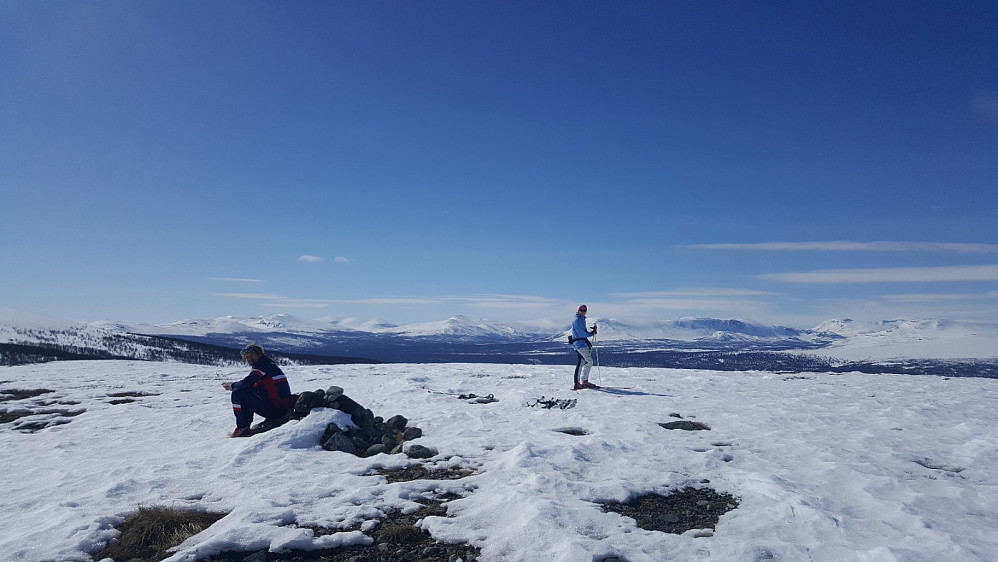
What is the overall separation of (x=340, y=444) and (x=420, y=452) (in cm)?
180

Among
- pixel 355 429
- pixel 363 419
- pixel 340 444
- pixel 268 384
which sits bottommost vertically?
pixel 340 444

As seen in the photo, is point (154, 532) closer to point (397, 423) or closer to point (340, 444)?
point (340, 444)

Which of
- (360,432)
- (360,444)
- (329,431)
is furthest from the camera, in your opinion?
(360,432)

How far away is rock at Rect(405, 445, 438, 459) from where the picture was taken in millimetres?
9617

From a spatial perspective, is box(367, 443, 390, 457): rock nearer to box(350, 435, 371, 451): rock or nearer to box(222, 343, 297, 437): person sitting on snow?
box(350, 435, 371, 451): rock

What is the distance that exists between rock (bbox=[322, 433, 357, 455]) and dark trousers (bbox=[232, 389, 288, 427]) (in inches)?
90.4

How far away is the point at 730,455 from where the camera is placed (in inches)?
367

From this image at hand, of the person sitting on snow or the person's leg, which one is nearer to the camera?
the person sitting on snow

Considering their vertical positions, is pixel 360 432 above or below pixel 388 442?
above

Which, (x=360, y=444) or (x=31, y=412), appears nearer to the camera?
(x=360, y=444)

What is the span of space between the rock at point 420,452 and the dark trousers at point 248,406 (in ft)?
13.6

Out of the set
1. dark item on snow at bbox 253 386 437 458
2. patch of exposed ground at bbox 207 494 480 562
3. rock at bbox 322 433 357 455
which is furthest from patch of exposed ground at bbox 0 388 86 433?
patch of exposed ground at bbox 207 494 480 562

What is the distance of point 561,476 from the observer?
7797 mm

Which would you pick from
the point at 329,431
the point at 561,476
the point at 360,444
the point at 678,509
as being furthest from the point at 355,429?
the point at 678,509
